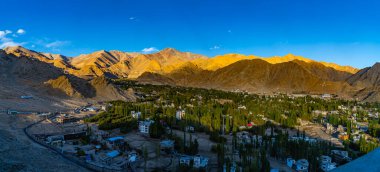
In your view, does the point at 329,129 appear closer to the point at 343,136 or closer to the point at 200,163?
the point at 343,136

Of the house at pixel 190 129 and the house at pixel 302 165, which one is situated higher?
the house at pixel 190 129

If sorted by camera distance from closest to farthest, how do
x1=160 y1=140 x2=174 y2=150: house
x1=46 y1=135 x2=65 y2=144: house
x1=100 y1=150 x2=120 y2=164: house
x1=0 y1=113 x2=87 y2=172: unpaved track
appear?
x1=0 y1=113 x2=87 y2=172: unpaved track, x1=100 y1=150 x2=120 y2=164: house, x1=46 y1=135 x2=65 y2=144: house, x1=160 y1=140 x2=174 y2=150: house

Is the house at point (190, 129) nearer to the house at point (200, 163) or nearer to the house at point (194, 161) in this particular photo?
the house at point (194, 161)

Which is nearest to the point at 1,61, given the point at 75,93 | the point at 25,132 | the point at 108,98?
the point at 75,93

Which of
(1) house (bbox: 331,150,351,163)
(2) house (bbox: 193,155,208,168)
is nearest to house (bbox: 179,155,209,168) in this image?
(2) house (bbox: 193,155,208,168)

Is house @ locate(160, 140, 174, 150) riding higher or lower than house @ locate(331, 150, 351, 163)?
higher

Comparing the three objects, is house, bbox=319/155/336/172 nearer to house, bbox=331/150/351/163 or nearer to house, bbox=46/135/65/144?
house, bbox=331/150/351/163

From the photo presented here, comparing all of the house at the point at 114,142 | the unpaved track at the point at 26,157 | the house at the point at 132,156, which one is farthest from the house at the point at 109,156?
the unpaved track at the point at 26,157

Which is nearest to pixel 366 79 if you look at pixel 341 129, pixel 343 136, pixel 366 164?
pixel 341 129
